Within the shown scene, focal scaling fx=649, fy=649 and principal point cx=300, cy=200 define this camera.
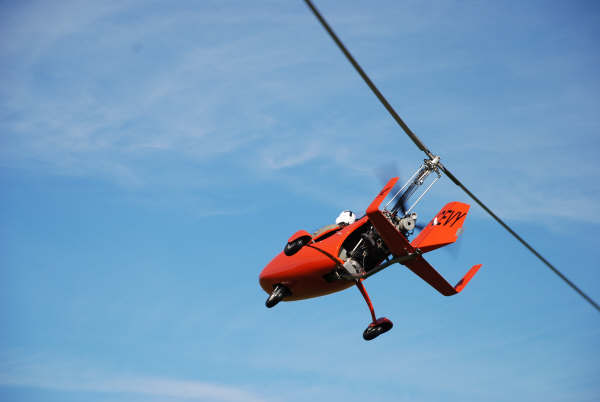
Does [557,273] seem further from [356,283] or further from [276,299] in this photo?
[276,299]

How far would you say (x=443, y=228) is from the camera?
35.2 meters

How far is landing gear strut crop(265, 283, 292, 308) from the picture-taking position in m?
35.8

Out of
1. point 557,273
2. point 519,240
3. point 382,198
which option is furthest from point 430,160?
point 557,273

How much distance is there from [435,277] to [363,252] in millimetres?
4384

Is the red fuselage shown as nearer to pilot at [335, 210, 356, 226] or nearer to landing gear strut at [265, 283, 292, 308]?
landing gear strut at [265, 283, 292, 308]

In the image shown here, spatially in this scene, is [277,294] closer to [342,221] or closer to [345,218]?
[342,221]

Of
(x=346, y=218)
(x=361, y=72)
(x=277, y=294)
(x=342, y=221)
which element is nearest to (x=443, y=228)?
(x=346, y=218)

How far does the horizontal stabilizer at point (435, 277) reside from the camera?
1372 inches

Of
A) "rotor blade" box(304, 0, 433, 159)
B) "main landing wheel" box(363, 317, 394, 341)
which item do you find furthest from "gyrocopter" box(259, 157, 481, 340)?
"rotor blade" box(304, 0, 433, 159)

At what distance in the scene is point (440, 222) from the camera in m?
35.6

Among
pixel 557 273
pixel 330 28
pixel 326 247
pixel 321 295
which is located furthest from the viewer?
pixel 321 295

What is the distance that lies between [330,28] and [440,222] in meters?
19.9

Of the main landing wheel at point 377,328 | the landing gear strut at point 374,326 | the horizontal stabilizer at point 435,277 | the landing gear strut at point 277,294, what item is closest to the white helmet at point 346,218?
the landing gear strut at point 374,326

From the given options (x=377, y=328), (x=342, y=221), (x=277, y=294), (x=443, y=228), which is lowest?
(x=377, y=328)
